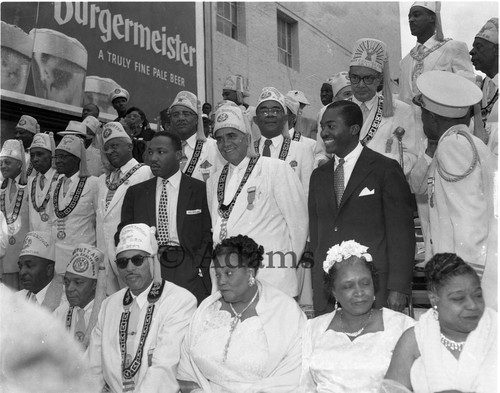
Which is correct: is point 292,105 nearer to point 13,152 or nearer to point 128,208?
point 128,208

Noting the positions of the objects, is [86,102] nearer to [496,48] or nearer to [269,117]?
[269,117]

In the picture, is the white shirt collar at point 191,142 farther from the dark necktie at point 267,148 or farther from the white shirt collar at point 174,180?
the white shirt collar at point 174,180

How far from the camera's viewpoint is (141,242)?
195 inches

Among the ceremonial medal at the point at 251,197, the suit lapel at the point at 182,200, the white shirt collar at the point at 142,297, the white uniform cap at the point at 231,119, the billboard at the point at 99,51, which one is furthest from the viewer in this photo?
the billboard at the point at 99,51

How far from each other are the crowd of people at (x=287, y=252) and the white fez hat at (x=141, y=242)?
0.02 meters

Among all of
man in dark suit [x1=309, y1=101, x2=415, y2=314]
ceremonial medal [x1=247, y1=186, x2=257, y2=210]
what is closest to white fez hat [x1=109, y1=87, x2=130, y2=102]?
ceremonial medal [x1=247, y1=186, x2=257, y2=210]

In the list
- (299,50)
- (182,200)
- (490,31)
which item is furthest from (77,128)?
(299,50)

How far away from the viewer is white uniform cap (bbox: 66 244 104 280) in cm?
584

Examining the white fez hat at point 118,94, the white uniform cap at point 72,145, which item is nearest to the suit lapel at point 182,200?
the white uniform cap at point 72,145

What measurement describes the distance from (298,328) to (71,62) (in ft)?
21.6

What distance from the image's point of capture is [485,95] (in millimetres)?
5598

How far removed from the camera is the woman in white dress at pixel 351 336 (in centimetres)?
371

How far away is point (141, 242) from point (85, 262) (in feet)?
3.68

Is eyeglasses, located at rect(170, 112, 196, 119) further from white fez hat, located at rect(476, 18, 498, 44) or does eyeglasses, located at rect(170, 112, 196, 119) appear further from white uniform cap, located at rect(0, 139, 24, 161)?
white fez hat, located at rect(476, 18, 498, 44)
